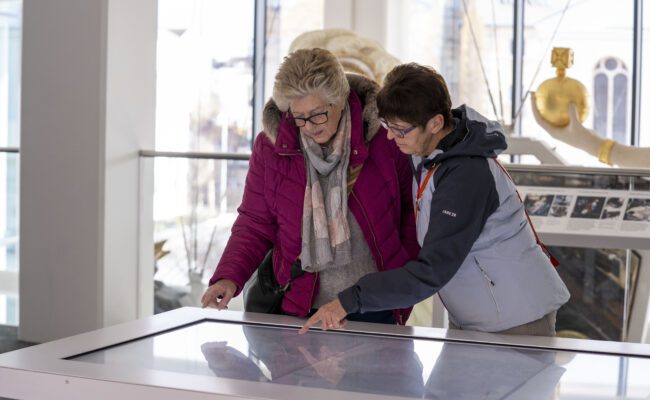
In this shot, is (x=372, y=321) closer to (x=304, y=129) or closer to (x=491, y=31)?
(x=304, y=129)

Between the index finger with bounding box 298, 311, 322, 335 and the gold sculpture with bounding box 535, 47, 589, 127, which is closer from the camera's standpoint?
the index finger with bounding box 298, 311, 322, 335

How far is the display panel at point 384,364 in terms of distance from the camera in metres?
1.90

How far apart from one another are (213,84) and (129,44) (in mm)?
6324

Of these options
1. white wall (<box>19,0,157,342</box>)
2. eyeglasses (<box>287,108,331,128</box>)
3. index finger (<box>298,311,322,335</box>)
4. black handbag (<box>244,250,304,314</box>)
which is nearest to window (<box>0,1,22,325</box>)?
white wall (<box>19,0,157,342</box>)

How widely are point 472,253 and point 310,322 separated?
0.45 m

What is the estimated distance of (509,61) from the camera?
11133 millimetres

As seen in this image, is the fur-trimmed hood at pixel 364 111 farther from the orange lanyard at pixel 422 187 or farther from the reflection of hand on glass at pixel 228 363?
the reflection of hand on glass at pixel 228 363

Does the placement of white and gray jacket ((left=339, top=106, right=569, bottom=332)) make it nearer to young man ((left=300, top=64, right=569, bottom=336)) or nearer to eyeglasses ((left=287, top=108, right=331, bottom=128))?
young man ((left=300, top=64, right=569, bottom=336))

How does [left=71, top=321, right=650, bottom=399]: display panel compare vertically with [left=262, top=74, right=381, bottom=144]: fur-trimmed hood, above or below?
below

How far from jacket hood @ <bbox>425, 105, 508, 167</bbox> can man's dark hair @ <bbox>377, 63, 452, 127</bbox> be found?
68mm

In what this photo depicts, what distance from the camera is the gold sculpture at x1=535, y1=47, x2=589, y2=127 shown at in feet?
18.6

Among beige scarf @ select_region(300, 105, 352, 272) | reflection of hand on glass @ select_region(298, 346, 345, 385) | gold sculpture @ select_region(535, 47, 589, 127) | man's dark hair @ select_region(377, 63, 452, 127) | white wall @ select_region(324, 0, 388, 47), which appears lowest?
reflection of hand on glass @ select_region(298, 346, 345, 385)

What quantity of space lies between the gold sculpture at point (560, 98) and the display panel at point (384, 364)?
3639 mm

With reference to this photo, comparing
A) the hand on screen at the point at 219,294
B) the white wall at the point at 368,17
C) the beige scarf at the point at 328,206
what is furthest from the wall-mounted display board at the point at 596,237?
the white wall at the point at 368,17
